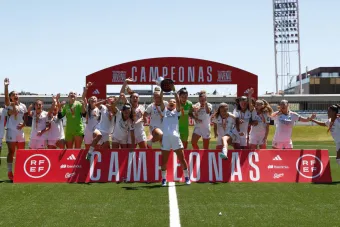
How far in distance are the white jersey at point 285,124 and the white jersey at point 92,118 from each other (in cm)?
424

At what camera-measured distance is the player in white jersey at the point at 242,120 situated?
11.8m

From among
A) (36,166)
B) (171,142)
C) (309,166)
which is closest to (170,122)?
(171,142)

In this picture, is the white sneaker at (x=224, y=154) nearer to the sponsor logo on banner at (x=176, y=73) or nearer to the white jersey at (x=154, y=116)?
the white jersey at (x=154, y=116)

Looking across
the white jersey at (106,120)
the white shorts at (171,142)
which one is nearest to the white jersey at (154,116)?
the white jersey at (106,120)

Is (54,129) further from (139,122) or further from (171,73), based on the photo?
(171,73)

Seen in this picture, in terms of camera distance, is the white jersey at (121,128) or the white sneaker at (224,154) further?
the white jersey at (121,128)

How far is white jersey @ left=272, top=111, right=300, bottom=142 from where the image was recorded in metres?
11.8

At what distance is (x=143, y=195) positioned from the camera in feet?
30.5

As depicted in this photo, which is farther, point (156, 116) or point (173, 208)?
point (156, 116)

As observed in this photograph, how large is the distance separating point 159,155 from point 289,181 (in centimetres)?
289

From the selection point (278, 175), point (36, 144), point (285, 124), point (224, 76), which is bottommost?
point (278, 175)

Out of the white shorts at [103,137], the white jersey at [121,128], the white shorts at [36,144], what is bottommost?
the white shorts at [36,144]

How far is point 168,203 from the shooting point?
8.37 meters

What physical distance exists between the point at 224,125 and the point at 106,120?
106 inches
